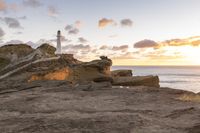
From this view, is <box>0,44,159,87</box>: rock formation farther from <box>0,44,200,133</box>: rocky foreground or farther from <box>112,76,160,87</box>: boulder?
<box>0,44,200,133</box>: rocky foreground

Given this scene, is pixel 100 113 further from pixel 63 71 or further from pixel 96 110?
pixel 63 71

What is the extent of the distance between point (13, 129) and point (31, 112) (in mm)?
1922

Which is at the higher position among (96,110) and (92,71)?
(92,71)

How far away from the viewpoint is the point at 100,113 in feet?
29.7

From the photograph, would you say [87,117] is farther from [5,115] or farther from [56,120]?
[5,115]

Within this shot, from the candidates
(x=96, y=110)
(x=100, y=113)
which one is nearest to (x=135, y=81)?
(x=96, y=110)

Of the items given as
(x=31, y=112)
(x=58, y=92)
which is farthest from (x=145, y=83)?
(x=31, y=112)

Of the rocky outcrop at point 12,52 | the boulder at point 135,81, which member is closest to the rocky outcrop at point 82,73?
the boulder at point 135,81

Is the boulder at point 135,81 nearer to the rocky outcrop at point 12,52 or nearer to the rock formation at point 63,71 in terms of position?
the rock formation at point 63,71

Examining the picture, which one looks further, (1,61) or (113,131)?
(1,61)

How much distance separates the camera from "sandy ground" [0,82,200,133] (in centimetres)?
751

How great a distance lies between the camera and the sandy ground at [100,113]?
7512 millimetres

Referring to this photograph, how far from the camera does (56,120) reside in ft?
27.0

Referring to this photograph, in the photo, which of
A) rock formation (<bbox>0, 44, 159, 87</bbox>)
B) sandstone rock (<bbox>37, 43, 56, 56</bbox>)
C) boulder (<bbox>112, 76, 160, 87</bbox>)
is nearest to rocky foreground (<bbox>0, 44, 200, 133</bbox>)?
rock formation (<bbox>0, 44, 159, 87</bbox>)
